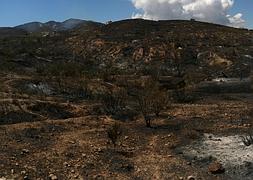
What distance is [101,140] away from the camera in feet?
47.8

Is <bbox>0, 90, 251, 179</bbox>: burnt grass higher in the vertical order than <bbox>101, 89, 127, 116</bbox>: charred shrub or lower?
lower

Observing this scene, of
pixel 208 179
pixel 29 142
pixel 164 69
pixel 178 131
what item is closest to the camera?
pixel 208 179

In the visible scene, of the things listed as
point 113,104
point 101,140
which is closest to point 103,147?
point 101,140

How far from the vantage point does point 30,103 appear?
19156mm

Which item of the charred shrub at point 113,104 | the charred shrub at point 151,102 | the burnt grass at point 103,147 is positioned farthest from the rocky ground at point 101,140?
the charred shrub at point 113,104

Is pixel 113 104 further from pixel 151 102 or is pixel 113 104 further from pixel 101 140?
pixel 101 140

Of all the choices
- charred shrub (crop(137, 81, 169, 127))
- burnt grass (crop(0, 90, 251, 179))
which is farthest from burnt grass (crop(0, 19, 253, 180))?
charred shrub (crop(137, 81, 169, 127))

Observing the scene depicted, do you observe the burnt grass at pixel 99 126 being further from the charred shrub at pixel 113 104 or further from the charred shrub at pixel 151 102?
the charred shrub at pixel 151 102

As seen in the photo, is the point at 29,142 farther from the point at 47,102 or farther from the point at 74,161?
the point at 47,102

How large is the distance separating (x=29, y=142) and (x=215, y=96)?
1399 centimetres

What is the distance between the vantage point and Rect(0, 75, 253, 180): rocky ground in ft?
38.6

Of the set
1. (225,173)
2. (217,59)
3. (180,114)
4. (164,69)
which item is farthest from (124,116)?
(217,59)

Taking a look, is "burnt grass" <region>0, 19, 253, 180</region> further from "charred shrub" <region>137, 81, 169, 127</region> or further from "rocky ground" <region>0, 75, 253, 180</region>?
"charred shrub" <region>137, 81, 169, 127</region>

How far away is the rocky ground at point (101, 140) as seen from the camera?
11.8 meters
